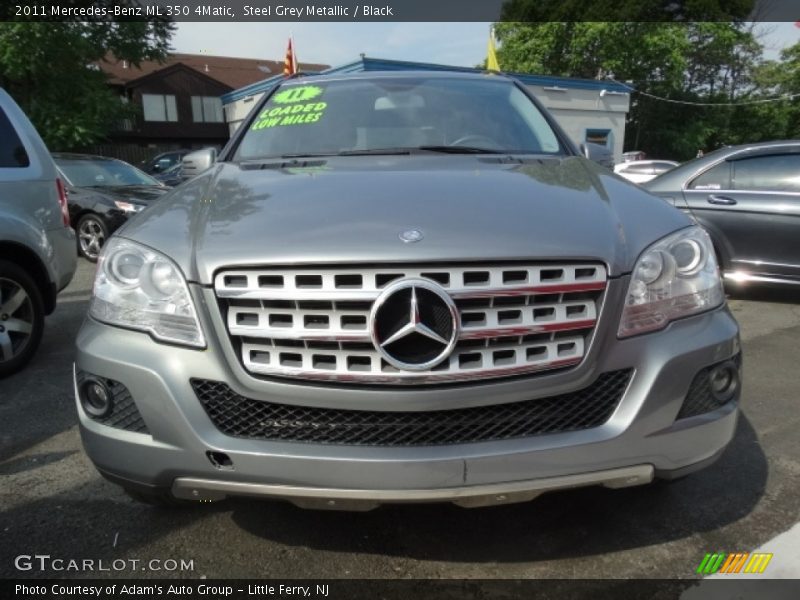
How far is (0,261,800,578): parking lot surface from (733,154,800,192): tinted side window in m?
3.74

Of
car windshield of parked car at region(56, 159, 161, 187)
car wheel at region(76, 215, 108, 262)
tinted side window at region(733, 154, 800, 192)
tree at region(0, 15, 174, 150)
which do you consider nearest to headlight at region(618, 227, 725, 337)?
tinted side window at region(733, 154, 800, 192)

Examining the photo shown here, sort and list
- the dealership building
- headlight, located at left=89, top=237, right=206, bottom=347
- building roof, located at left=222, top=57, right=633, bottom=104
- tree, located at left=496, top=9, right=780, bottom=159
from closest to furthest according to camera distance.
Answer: headlight, located at left=89, top=237, right=206, bottom=347 → building roof, located at left=222, top=57, right=633, bottom=104 → the dealership building → tree, located at left=496, top=9, right=780, bottom=159

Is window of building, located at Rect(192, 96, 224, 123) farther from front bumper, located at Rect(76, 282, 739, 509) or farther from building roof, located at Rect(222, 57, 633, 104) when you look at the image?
front bumper, located at Rect(76, 282, 739, 509)

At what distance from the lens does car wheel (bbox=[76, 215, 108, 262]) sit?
8039 millimetres

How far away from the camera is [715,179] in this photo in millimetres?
6023

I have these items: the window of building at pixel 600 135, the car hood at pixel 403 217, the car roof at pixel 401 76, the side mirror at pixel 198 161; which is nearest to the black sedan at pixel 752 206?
the car roof at pixel 401 76

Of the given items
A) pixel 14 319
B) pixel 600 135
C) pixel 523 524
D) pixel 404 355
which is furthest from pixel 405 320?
pixel 600 135

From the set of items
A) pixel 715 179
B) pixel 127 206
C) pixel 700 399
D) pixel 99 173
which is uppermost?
pixel 700 399

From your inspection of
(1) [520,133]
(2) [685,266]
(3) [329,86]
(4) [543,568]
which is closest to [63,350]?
(3) [329,86]

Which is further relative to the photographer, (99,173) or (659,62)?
(659,62)

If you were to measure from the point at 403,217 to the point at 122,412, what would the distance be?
103 centimetres

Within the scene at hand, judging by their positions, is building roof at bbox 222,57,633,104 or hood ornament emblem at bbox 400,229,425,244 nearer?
hood ornament emblem at bbox 400,229,425,244

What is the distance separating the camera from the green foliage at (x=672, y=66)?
1353 inches

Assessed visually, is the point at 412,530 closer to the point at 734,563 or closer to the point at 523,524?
the point at 523,524
